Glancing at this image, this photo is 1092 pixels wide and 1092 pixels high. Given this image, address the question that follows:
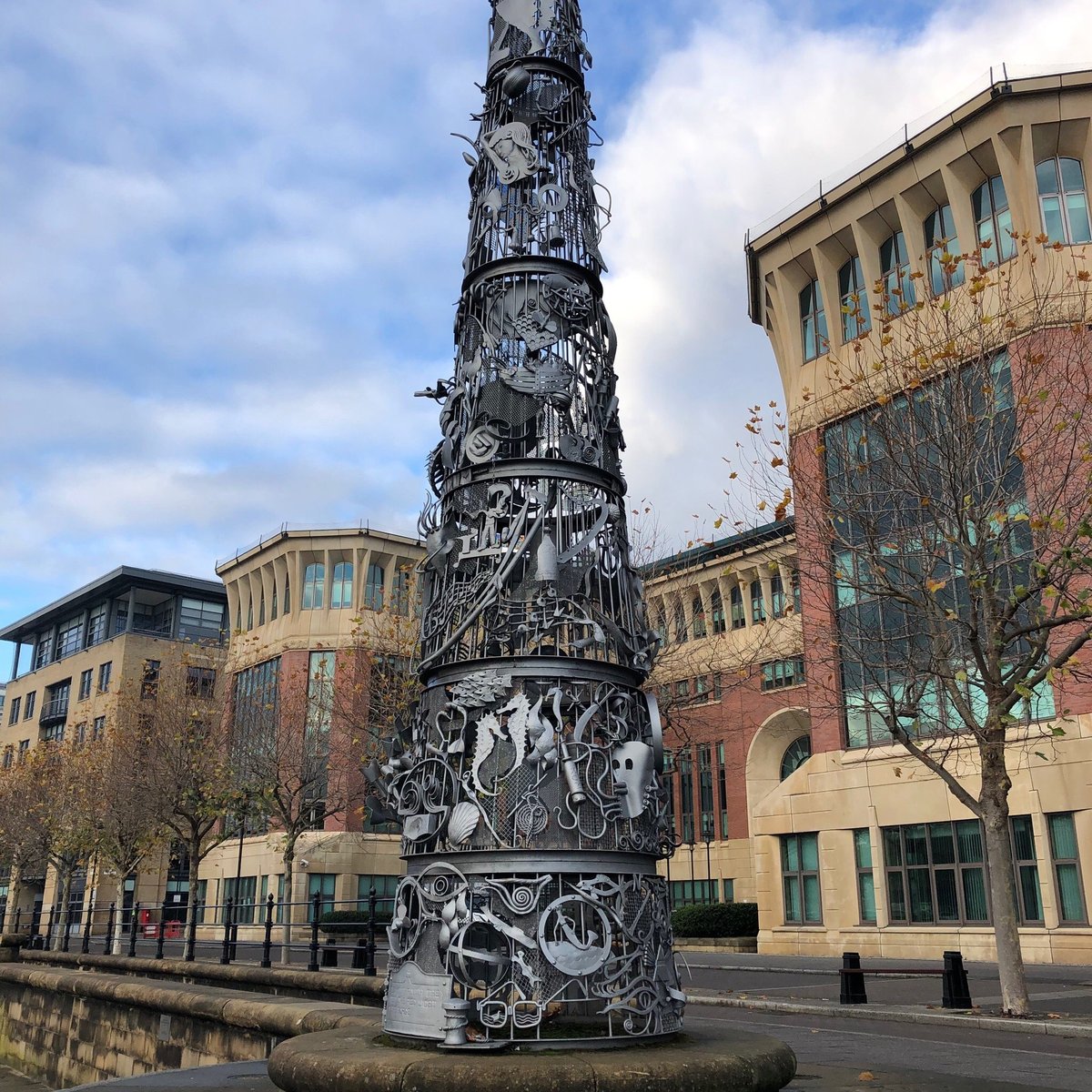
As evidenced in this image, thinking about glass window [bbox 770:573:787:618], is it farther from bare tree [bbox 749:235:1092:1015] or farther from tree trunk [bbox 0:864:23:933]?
tree trunk [bbox 0:864:23:933]

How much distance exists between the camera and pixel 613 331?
29.2ft

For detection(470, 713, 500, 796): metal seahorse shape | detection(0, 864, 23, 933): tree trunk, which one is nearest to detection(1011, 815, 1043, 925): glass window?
detection(470, 713, 500, 796): metal seahorse shape

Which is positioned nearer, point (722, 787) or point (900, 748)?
point (900, 748)

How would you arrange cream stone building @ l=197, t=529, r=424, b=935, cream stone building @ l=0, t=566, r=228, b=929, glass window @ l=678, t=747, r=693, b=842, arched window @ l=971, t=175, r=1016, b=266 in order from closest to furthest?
arched window @ l=971, t=175, r=1016, b=266
glass window @ l=678, t=747, r=693, b=842
cream stone building @ l=197, t=529, r=424, b=935
cream stone building @ l=0, t=566, r=228, b=929

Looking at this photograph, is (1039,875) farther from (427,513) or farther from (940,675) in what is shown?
(427,513)

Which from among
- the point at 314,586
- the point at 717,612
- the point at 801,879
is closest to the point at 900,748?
the point at 801,879

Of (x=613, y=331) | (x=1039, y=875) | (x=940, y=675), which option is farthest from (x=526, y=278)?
(x=1039, y=875)

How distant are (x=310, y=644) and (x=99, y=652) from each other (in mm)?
20230

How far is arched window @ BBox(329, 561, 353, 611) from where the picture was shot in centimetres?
5691

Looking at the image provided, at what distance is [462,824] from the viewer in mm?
6871

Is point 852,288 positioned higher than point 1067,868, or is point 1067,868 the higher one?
point 852,288

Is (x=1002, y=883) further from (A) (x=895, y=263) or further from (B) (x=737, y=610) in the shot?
(B) (x=737, y=610)

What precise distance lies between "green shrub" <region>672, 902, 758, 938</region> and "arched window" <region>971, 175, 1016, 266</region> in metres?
21.6

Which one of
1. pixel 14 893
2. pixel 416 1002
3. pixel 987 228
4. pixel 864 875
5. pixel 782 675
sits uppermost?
pixel 987 228
